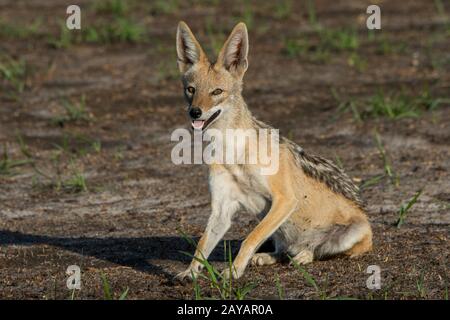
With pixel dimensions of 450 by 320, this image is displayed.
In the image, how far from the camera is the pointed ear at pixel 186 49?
7839mm

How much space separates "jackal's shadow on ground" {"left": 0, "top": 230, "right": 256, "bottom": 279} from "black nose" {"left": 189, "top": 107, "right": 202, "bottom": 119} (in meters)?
1.02

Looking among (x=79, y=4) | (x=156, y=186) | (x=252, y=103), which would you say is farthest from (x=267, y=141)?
(x=79, y=4)

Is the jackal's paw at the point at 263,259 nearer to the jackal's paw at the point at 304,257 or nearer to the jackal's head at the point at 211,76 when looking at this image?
the jackal's paw at the point at 304,257

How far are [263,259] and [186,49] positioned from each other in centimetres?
167

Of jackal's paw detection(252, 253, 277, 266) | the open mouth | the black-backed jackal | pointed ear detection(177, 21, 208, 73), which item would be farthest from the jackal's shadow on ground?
pointed ear detection(177, 21, 208, 73)

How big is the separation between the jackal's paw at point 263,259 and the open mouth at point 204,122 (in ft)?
3.45

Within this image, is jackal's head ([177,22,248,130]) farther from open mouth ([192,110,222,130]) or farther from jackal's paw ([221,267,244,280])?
jackal's paw ([221,267,244,280])

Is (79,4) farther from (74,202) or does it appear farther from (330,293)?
(330,293)

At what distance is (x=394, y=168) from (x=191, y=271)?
4.07 meters

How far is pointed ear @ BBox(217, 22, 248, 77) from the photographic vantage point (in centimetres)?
776

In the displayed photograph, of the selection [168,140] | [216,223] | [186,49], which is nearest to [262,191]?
[216,223]

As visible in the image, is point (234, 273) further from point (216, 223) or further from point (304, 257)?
point (304, 257)

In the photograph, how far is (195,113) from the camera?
24.0 feet
